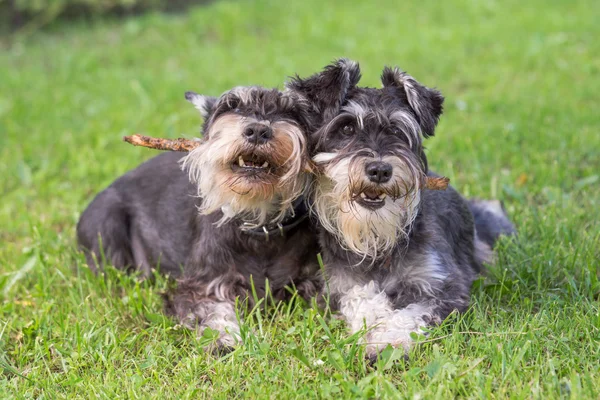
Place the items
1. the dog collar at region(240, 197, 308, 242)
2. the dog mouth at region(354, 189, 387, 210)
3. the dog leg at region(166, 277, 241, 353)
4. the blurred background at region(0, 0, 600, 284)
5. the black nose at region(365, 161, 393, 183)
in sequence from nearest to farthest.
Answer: the black nose at region(365, 161, 393, 183)
the dog mouth at region(354, 189, 387, 210)
the dog leg at region(166, 277, 241, 353)
the dog collar at region(240, 197, 308, 242)
the blurred background at region(0, 0, 600, 284)

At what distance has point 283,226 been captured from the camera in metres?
4.28

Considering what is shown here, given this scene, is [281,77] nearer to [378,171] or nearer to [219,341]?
[219,341]

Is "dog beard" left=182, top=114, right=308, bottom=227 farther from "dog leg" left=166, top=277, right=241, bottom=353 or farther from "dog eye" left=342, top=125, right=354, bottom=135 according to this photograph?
"dog leg" left=166, top=277, right=241, bottom=353

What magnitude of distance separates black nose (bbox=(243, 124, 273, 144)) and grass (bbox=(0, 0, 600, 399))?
3.31 feet

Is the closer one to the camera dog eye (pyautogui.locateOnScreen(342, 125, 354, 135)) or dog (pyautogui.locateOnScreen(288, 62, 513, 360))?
dog (pyautogui.locateOnScreen(288, 62, 513, 360))

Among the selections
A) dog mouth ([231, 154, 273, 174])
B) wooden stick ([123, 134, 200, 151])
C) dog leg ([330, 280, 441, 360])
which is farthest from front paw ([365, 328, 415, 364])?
wooden stick ([123, 134, 200, 151])

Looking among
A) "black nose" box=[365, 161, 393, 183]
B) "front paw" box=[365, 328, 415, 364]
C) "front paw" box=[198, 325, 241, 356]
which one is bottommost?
"front paw" box=[198, 325, 241, 356]

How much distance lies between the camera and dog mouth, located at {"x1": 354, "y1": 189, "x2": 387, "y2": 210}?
3.68m

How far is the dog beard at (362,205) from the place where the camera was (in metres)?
3.62

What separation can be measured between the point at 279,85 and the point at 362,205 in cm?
174

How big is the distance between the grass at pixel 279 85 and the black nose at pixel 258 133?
101cm

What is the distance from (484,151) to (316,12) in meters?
7.10

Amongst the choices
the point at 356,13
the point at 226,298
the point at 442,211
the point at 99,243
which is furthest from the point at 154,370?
the point at 356,13

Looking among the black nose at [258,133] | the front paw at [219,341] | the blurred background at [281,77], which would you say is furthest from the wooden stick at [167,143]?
the blurred background at [281,77]
